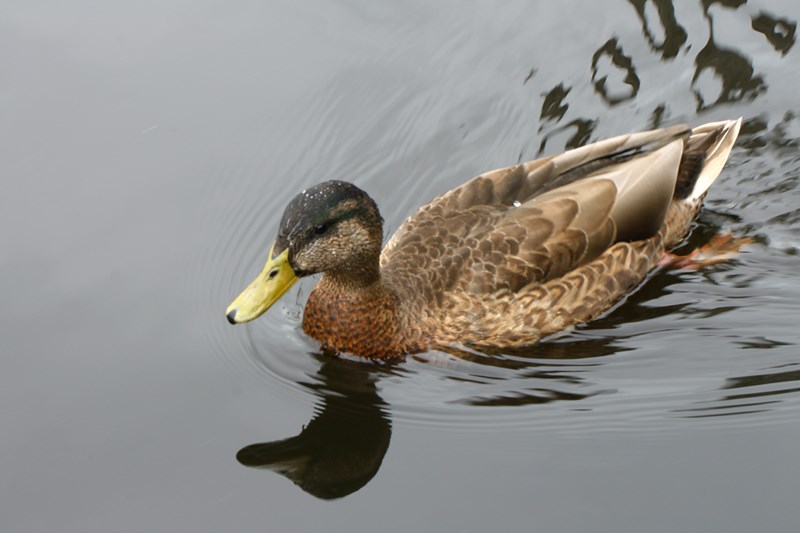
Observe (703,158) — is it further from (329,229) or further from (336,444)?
(336,444)

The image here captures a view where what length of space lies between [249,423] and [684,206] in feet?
11.7

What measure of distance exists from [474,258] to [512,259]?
0.24 meters

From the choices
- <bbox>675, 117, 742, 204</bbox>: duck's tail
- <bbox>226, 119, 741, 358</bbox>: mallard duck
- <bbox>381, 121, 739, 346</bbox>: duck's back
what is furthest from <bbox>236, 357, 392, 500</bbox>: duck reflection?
<bbox>675, 117, 742, 204</bbox>: duck's tail

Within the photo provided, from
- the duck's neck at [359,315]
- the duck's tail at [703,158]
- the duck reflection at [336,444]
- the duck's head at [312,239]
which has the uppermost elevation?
the duck's tail at [703,158]

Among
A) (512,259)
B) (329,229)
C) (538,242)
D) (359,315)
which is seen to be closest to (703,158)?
(538,242)

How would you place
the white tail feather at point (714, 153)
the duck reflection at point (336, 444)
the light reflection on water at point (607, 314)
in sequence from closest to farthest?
1. the duck reflection at point (336, 444)
2. the light reflection on water at point (607, 314)
3. the white tail feather at point (714, 153)

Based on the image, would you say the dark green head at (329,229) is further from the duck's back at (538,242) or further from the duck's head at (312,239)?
the duck's back at (538,242)

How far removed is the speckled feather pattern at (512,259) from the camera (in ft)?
23.5

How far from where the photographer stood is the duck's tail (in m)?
8.27

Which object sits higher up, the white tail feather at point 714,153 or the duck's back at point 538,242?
the white tail feather at point 714,153

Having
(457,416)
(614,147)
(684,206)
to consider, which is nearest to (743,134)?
(684,206)

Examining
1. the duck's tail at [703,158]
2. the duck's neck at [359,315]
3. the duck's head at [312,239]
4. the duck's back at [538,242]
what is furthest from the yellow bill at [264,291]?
the duck's tail at [703,158]

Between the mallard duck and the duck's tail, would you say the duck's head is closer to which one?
the mallard duck

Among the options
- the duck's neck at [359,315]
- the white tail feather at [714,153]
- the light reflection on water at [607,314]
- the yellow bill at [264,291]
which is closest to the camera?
the yellow bill at [264,291]
